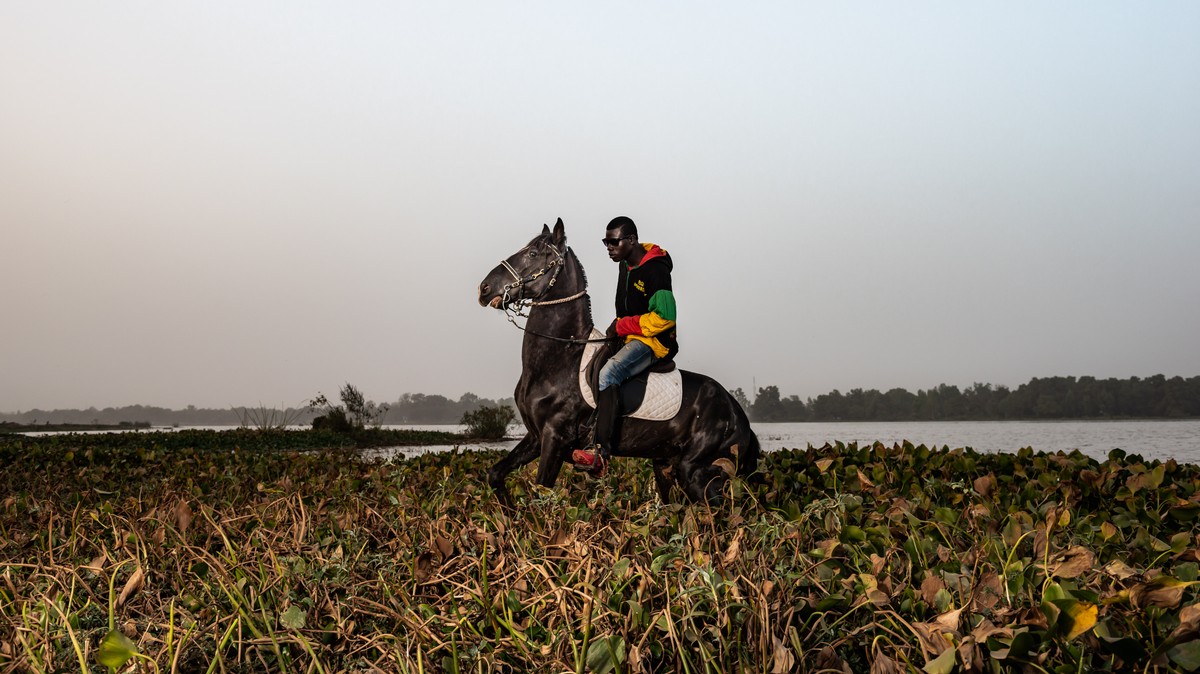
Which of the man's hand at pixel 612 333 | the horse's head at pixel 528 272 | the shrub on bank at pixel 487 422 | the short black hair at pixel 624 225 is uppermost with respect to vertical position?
the short black hair at pixel 624 225

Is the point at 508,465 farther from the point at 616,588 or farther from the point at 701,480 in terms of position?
the point at 616,588

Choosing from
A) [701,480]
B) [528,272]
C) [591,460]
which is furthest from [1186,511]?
[528,272]

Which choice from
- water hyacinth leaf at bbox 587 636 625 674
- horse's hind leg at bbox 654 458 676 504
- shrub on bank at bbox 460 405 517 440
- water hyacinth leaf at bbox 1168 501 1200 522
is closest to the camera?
water hyacinth leaf at bbox 587 636 625 674

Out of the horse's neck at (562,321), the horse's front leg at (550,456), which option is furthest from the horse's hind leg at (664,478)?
the horse's neck at (562,321)

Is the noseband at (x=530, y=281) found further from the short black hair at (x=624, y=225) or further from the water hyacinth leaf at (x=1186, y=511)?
the water hyacinth leaf at (x=1186, y=511)

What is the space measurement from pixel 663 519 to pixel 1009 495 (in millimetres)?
3870

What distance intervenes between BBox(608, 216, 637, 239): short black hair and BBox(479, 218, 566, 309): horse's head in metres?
0.49

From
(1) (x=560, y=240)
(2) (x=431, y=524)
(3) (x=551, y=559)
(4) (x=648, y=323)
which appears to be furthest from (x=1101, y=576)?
(1) (x=560, y=240)

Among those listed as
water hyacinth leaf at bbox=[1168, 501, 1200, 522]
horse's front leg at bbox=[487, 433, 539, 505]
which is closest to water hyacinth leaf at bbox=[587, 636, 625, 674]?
horse's front leg at bbox=[487, 433, 539, 505]

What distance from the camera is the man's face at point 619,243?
20.4ft

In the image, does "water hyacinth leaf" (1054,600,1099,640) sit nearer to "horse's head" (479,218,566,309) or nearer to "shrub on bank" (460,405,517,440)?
"horse's head" (479,218,566,309)

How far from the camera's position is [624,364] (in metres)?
6.15

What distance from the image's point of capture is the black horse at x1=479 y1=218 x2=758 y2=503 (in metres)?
6.32

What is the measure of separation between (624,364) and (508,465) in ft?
4.42
